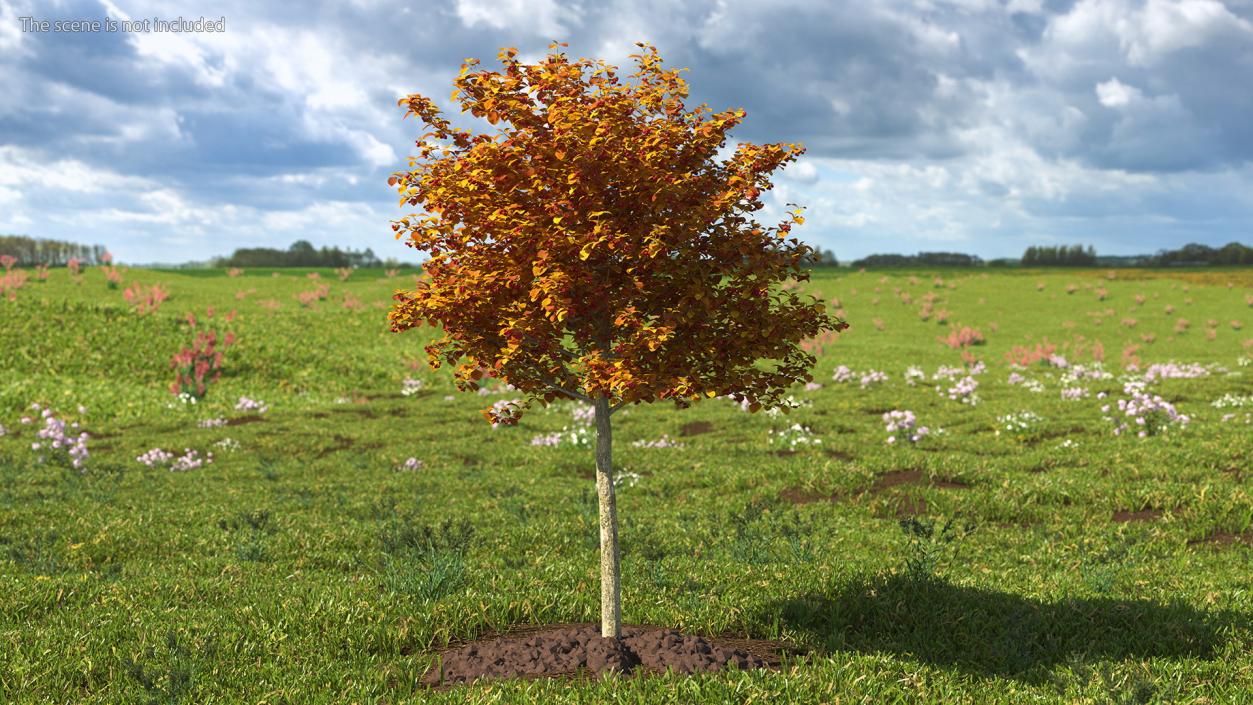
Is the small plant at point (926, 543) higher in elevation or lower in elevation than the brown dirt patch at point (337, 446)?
higher

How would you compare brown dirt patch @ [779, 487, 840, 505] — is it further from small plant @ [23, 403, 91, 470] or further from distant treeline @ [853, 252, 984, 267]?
distant treeline @ [853, 252, 984, 267]

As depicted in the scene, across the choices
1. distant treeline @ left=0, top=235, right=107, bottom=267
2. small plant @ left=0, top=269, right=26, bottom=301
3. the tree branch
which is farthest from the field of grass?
distant treeline @ left=0, top=235, right=107, bottom=267

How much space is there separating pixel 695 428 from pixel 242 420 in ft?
48.9

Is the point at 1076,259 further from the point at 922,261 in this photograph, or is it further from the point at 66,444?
the point at 66,444

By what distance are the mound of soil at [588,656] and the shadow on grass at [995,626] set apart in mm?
898

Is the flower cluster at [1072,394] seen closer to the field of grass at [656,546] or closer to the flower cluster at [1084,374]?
the field of grass at [656,546]

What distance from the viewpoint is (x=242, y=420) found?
89.3ft

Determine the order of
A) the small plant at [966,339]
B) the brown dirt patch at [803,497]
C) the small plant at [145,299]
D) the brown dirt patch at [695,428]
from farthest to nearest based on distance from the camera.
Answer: the small plant at [966,339]
the small plant at [145,299]
the brown dirt patch at [695,428]
the brown dirt patch at [803,497]

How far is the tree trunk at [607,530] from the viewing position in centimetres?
687

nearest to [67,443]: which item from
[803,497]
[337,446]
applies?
[337,446]

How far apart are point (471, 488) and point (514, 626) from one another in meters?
8.65

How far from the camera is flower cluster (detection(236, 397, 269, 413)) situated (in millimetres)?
28797

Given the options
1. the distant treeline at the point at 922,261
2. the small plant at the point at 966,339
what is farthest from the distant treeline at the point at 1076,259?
the small plant at the point at 966,339

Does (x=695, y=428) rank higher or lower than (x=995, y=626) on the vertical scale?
lower
